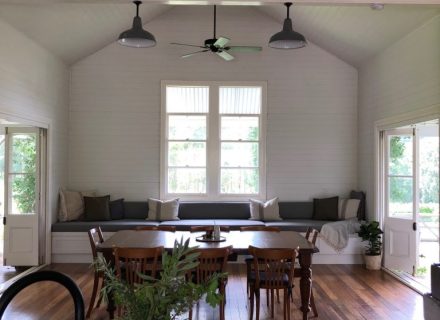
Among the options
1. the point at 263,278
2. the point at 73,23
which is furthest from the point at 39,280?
the point at 73,23

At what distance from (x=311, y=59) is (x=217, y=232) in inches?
175

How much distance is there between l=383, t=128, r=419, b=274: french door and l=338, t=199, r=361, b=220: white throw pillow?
2.01 ft

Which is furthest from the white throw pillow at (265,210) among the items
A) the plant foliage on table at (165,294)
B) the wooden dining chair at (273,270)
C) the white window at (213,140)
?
the plant foliage on table at (165,294)

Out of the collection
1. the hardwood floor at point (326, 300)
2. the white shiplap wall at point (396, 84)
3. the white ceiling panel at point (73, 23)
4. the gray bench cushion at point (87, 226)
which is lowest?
the hardwood floor at point (326, 300)

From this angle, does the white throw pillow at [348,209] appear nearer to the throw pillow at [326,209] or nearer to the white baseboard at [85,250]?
the throw pillow at [326,209]

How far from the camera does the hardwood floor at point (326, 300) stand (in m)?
4.24

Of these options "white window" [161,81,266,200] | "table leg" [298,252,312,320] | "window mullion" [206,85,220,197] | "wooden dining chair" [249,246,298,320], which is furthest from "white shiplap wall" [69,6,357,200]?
"wooden dining chair" [249,246,298,320]

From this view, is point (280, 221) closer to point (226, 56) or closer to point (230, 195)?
point (230, 195)

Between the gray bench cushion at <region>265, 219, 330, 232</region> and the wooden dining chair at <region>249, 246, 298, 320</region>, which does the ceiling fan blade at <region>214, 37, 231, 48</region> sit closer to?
the gray bench cushion at <region>265, 219, 330, 232</region>

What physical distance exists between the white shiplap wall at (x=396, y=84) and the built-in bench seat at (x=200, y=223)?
956mm

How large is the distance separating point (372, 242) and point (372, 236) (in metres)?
0.12

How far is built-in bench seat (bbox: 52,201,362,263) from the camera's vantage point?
641 centimetres

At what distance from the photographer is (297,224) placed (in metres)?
6.59

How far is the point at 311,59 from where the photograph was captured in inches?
293
